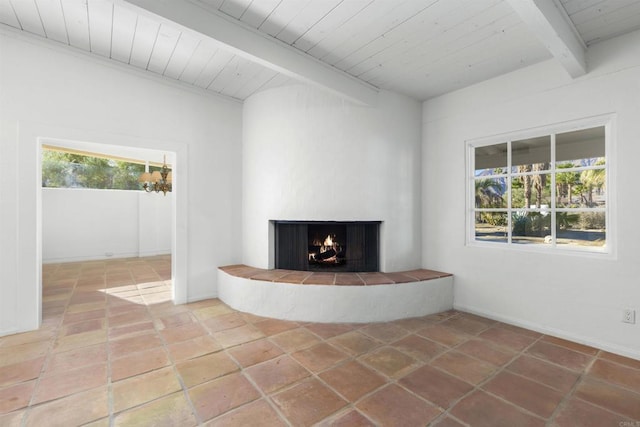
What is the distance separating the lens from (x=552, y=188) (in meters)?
2.74

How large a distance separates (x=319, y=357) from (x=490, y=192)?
8.62 feet

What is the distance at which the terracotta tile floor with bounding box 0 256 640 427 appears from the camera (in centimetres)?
159

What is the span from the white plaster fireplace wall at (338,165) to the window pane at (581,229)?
1.42 meters

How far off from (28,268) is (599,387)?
15.6 feet

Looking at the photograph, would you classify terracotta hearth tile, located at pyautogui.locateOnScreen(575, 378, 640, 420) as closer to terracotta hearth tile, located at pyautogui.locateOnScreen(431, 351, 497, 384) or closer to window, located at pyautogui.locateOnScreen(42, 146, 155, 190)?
terracotta hearth tile, located at pyautogui.locateOnScreen(431, 351, 497, 384)

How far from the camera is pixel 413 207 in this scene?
357 cm

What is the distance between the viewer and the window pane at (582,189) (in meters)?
2.48

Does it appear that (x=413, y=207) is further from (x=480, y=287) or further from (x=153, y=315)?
(x=153, y=315)

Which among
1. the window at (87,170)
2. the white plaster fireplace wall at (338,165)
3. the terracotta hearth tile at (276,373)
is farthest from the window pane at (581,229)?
the window at (87,170)

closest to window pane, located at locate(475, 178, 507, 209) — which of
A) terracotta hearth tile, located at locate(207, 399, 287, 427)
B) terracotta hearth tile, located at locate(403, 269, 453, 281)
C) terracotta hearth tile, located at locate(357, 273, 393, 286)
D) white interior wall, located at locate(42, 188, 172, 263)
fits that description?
terracotta hearth tile, located at locate(403, 269, 453, 281)

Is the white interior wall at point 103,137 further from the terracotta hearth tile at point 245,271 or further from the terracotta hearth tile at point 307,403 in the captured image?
the terracotta hearth tile at point 307,403

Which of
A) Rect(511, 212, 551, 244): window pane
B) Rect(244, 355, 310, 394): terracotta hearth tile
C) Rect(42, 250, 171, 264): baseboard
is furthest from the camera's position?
Rect(42, 250, 171, 264): baseboard

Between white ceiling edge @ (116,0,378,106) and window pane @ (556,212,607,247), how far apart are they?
2.40 metres

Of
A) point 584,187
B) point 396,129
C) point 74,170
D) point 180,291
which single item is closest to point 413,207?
point 396,129
